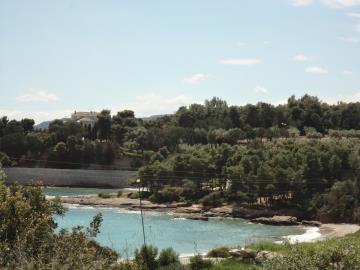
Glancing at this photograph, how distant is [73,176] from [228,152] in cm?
3163

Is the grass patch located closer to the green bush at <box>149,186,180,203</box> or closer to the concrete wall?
the green bush at <box>149,186,180,203</box>

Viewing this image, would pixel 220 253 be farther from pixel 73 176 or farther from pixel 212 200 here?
pixel 73 176

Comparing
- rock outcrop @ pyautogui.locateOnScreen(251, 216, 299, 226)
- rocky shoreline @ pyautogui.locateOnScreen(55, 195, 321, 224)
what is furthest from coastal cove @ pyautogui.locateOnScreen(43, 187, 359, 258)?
rock outcrop @ pyautogui.locateOnScreen(251, 216, 299, 226)

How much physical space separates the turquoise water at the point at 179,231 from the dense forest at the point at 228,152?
5853mm

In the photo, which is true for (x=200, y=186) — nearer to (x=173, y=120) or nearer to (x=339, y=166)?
(x=339, y=166)

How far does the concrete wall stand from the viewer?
89.8 metres

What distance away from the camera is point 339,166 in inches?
2286

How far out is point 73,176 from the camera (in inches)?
3578

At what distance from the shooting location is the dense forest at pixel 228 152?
57.6 m

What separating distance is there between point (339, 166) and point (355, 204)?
22.7 feet

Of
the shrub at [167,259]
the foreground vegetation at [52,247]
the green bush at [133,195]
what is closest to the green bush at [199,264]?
the shrub at [167,259]

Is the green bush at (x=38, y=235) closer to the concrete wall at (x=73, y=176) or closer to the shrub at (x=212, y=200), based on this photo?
the shrub at (x=212, y=200)

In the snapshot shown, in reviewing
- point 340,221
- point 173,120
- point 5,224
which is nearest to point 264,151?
point 340,221

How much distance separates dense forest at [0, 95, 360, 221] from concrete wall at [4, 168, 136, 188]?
2.32 metres
